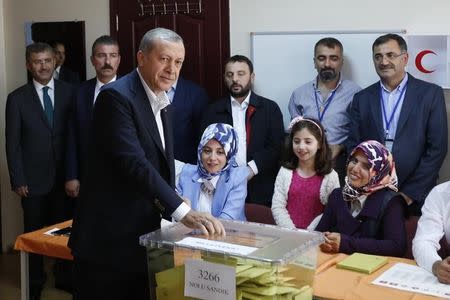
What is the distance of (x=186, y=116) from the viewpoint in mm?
3980

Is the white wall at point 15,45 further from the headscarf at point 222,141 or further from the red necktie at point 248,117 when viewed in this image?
the headscarf at point 222,141

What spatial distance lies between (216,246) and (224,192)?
1.62m

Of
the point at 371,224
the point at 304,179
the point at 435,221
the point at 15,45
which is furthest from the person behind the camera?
the point at 15,45

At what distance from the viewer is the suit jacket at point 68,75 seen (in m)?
4.80

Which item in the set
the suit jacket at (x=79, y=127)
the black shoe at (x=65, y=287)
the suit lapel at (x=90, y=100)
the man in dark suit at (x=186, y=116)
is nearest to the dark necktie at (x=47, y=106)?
the suit jacket at (x=79, y=127)

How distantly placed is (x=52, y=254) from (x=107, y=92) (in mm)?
1171

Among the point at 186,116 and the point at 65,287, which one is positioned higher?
the point at 186,116

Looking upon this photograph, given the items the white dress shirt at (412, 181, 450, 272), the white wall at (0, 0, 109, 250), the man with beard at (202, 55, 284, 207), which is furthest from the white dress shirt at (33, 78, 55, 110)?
the white dress shirt at (412, 181, 450, 272)

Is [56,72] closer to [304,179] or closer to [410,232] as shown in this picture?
[304,179]

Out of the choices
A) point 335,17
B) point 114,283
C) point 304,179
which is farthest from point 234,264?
point 335,17

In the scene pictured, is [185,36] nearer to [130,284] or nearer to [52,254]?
[52,254]

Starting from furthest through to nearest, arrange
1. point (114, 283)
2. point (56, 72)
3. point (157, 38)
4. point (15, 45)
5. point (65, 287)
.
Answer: point (15, 45) → point (56, 72) → point (65, 287) → point (114, 283) → point (157, 38)

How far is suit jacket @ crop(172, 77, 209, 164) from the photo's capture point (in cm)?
397

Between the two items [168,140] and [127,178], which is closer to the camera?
[127,178]
